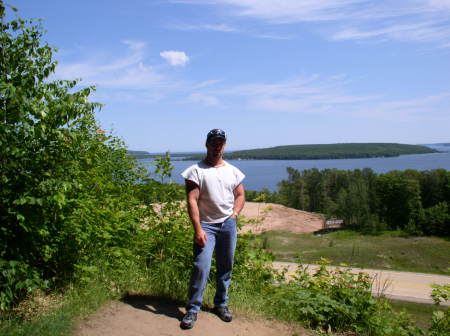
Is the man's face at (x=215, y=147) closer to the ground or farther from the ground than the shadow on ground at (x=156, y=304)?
farther from the ground

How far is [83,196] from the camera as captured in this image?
13.0ft

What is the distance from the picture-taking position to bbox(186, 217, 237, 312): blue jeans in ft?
12.0

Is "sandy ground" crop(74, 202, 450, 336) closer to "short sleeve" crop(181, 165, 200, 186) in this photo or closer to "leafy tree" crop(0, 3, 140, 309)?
"leafy tree" crop(0, 3, 140, 309)

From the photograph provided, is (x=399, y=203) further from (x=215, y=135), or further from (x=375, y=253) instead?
(x=215, y=135)

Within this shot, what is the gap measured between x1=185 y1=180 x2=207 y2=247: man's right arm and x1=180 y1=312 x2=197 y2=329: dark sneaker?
2.04 ft

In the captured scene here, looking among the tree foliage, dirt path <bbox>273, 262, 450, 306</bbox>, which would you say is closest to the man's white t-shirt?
dirt path <bbox>273, 262, 450, 306</bbox>

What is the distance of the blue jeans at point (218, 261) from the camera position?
12.0ft

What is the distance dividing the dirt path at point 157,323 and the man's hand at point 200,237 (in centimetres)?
73

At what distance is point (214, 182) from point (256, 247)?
2007 mm

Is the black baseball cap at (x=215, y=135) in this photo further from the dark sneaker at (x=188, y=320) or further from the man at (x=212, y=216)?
the dark sneaker at (x=188, y=320)

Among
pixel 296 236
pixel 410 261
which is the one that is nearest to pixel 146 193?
pixel 410 261

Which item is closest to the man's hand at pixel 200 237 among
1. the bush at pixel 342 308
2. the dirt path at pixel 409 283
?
the bush at pixel 342 308

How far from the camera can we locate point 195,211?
3.63 meters

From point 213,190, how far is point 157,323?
128 centimetres
